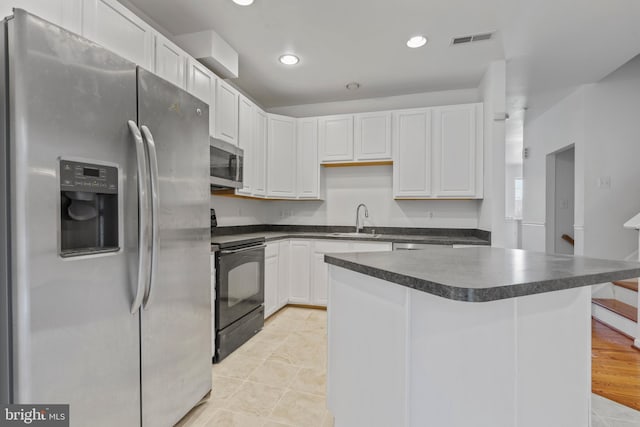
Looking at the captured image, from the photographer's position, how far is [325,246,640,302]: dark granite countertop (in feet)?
2.95

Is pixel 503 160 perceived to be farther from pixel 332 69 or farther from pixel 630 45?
pixel 332 69

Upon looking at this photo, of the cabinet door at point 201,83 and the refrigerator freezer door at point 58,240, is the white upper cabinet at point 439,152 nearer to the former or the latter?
the cabinet door at point 201,83

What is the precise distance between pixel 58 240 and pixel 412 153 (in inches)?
131

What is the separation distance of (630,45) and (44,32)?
4366mm

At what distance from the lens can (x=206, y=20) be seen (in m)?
2.45

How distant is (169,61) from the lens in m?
2.21

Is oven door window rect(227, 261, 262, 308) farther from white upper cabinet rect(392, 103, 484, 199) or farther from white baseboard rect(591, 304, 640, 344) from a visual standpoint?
white baseboard rect(591, 304, 640, 344)

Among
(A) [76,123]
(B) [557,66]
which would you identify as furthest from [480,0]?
(A) [76,123]

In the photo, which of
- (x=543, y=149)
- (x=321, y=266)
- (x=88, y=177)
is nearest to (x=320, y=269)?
(x=321, y=266)

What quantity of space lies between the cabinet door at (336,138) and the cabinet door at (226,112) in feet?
4.02

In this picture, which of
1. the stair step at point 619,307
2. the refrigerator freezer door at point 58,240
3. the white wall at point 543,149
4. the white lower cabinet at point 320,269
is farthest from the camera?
the white wall at point 543,149

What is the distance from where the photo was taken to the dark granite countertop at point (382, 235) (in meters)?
3.20

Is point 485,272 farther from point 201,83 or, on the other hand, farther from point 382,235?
point 382,235

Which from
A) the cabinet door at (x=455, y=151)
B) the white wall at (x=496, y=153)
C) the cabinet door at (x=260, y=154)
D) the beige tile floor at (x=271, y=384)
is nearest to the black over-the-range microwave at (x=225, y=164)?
the cabinet door at (x=260, y=154)
